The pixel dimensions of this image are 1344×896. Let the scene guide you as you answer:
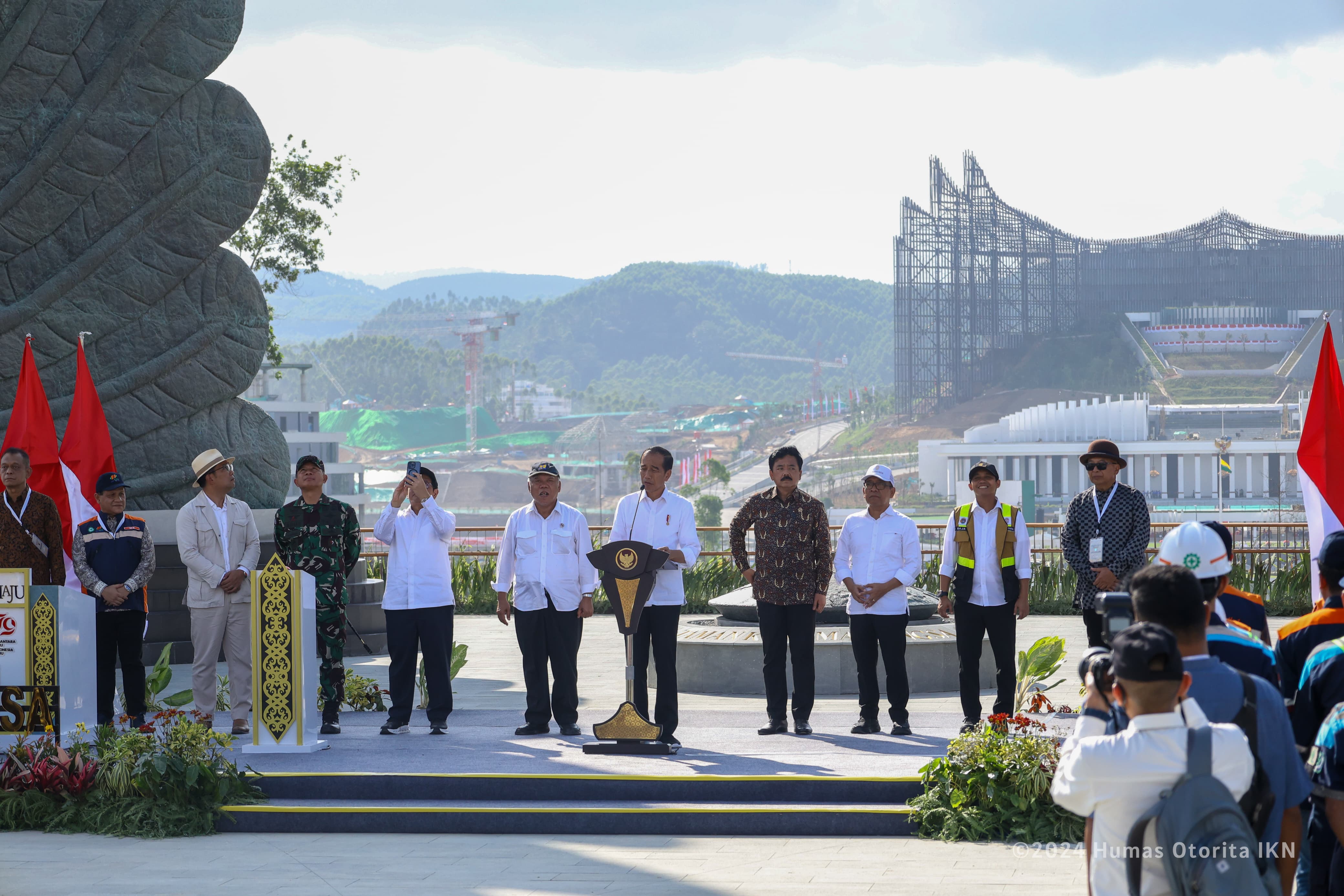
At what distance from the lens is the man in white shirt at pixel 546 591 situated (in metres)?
7.17

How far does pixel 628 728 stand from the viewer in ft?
21.6

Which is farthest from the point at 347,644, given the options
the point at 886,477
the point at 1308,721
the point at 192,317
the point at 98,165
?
the point at 1308,721

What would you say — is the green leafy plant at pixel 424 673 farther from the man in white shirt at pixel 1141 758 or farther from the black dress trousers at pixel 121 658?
the man in white shirt at pixel 1141 758

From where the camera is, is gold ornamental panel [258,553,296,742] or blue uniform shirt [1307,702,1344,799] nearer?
blue uniform shirt [1307,702,1344,799]

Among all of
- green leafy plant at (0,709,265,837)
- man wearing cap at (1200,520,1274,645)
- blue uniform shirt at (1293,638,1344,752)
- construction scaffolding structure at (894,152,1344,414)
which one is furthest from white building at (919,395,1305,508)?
blue uniform shirt at (1293,638,1344,752)

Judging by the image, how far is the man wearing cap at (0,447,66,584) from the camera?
284 inches

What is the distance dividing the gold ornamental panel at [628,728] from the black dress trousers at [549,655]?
2.01 ft

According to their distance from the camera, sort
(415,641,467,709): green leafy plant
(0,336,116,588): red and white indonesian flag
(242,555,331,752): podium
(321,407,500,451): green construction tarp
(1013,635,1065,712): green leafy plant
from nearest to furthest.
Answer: (242,555,331,752): podium → (1013,635,1065,712): green leafy plant → (415,641,467,709): green leafy plant → (0,336,116,588): red and white indonesian flag → (321,407,500,451): green construction tarp

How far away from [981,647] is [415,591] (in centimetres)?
296

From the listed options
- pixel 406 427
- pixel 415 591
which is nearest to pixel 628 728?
pixel 415 591

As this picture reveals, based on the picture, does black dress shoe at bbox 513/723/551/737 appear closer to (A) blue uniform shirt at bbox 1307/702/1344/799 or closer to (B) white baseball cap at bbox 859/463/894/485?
(B) white baseball cap at bbox 859/463/894/485

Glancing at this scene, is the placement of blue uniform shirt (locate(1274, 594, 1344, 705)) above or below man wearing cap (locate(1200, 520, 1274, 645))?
below

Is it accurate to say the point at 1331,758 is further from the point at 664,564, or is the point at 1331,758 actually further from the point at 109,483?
the point at 109,483

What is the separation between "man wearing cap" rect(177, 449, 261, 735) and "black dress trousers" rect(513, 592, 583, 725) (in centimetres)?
149
